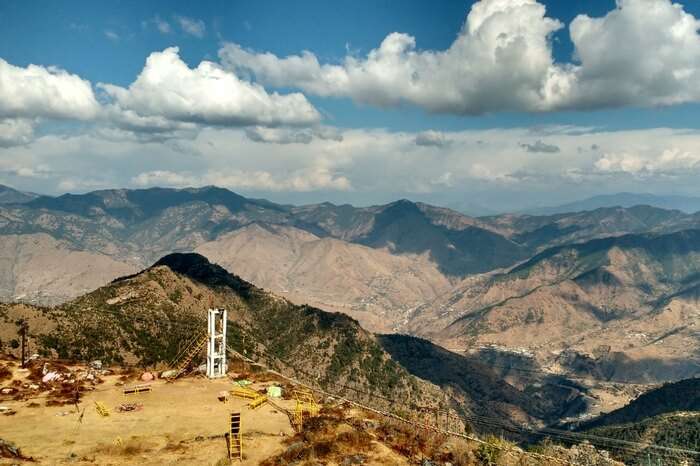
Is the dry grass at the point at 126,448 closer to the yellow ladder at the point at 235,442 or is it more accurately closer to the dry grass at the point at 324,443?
the yellow ladder at the point at 235,442

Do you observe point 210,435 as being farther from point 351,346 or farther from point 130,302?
point 351,346

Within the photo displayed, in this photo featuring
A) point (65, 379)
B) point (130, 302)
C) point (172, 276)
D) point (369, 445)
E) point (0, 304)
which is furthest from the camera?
point (172, 276)

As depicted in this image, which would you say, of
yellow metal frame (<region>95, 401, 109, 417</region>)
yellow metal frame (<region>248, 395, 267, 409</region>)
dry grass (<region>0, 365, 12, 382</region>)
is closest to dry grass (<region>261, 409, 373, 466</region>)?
yellow metal frame (<region>248, 395, 267, 409</region>)

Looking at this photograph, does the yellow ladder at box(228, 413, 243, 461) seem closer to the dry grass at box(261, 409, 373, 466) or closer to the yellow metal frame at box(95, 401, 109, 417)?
the dry grass at box(261, 409, 373, 466)

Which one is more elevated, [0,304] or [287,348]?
[0,304]

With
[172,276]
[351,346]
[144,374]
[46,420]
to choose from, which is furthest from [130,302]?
[46,420]

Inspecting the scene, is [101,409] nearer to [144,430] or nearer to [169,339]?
[144,430]

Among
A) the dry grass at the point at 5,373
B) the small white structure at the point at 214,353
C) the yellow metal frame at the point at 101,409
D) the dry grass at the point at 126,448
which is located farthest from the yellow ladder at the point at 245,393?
the dry grass at the point at 5,373
